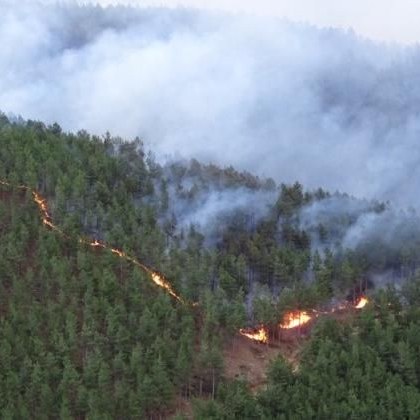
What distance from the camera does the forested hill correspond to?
10081cm

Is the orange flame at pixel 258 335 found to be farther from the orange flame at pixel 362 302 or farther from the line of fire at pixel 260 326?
the orange flame at pixel 362 302

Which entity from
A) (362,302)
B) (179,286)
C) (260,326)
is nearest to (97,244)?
(179,286)

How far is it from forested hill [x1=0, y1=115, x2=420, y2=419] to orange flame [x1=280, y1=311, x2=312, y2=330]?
115 centimetres

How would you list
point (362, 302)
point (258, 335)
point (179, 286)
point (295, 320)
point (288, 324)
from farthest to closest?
point (362, 302), point (288, 324), point (295, 320), point (258, 335), point (179, 286)

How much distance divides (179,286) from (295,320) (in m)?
14.9

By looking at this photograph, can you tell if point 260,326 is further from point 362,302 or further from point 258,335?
point 362,302

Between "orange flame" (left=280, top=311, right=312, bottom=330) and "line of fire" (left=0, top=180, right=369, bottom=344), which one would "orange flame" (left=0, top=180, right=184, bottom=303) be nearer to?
"line of fire" (left=0, top=180, right=369, bottom=344)

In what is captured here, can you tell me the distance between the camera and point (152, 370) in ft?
338

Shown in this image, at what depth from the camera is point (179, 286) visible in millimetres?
121812

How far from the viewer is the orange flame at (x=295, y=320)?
12312 cm

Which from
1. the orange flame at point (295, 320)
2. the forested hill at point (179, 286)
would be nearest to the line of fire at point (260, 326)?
the orange flame at point (295, 320)

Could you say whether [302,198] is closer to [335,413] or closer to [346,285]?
[346,285]

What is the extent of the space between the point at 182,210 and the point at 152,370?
158 ft

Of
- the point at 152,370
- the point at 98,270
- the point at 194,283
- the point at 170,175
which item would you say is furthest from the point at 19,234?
the point at 170,175
